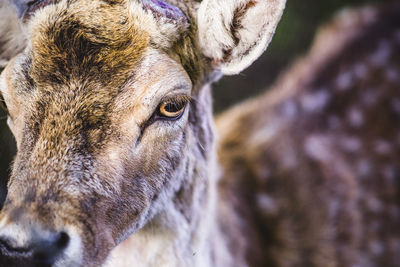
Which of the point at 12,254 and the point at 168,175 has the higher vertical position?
the point at 12,254

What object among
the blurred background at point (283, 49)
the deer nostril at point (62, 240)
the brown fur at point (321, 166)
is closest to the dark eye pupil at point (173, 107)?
the deer nostril at point (62, 240)

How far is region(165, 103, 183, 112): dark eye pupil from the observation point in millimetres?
2039

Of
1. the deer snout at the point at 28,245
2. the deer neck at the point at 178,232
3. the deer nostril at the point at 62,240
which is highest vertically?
the deer snout at the point at 28,245

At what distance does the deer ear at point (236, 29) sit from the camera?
2.04 m

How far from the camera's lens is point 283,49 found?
6.14 m

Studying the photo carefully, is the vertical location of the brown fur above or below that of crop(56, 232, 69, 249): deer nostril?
below

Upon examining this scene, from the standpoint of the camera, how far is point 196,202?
249 centimetres

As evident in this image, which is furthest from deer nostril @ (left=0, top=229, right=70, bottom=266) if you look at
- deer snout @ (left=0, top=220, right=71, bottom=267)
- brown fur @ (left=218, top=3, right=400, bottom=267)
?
brown fur @ (left=218, top=3, right=400, bottom=267)

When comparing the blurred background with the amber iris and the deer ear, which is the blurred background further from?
the amber iris

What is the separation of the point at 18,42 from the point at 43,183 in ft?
2.83

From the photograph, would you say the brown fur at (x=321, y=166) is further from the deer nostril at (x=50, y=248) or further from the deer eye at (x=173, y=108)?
the deer nostril at (x=50, y=248)

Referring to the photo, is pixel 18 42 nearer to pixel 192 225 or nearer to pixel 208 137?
pixel 208 137

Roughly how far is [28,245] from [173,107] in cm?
82

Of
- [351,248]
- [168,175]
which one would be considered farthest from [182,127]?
[351,248]
